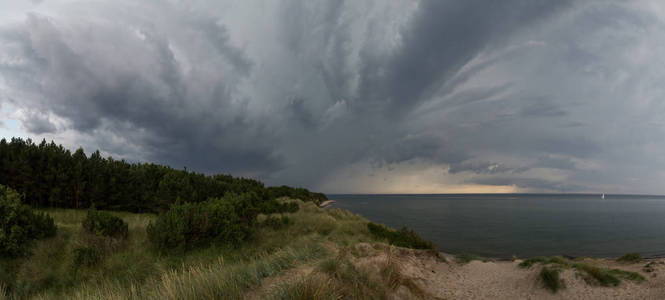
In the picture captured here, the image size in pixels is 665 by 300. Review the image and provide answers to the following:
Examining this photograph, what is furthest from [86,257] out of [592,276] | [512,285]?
[592,276]

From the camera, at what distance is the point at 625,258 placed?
52.5 ft

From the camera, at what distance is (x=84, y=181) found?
18734 millimetres

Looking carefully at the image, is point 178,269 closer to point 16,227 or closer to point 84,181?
point 16,227

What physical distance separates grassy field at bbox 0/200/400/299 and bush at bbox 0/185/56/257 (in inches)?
15.6

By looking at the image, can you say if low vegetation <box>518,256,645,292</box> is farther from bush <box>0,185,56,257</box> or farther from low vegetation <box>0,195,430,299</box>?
bush <box>0,185,56,257</box>

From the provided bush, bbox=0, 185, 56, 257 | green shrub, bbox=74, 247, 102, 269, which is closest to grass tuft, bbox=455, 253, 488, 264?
green shrub, bbox=74, 247, 102, 269

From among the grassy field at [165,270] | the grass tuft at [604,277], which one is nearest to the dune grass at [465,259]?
the grass tuft at [604,277]

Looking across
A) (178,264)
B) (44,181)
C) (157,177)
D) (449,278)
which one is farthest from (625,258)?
(44,181)

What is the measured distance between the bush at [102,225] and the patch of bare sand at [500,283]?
1040 cm

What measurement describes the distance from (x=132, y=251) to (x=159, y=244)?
1.11 meters

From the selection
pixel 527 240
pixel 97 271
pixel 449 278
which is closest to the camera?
pixel 97 271

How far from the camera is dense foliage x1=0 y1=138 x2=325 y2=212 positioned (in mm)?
17375

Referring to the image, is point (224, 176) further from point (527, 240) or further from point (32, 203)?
point (527, 240)

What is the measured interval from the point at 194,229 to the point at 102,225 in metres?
3.76
